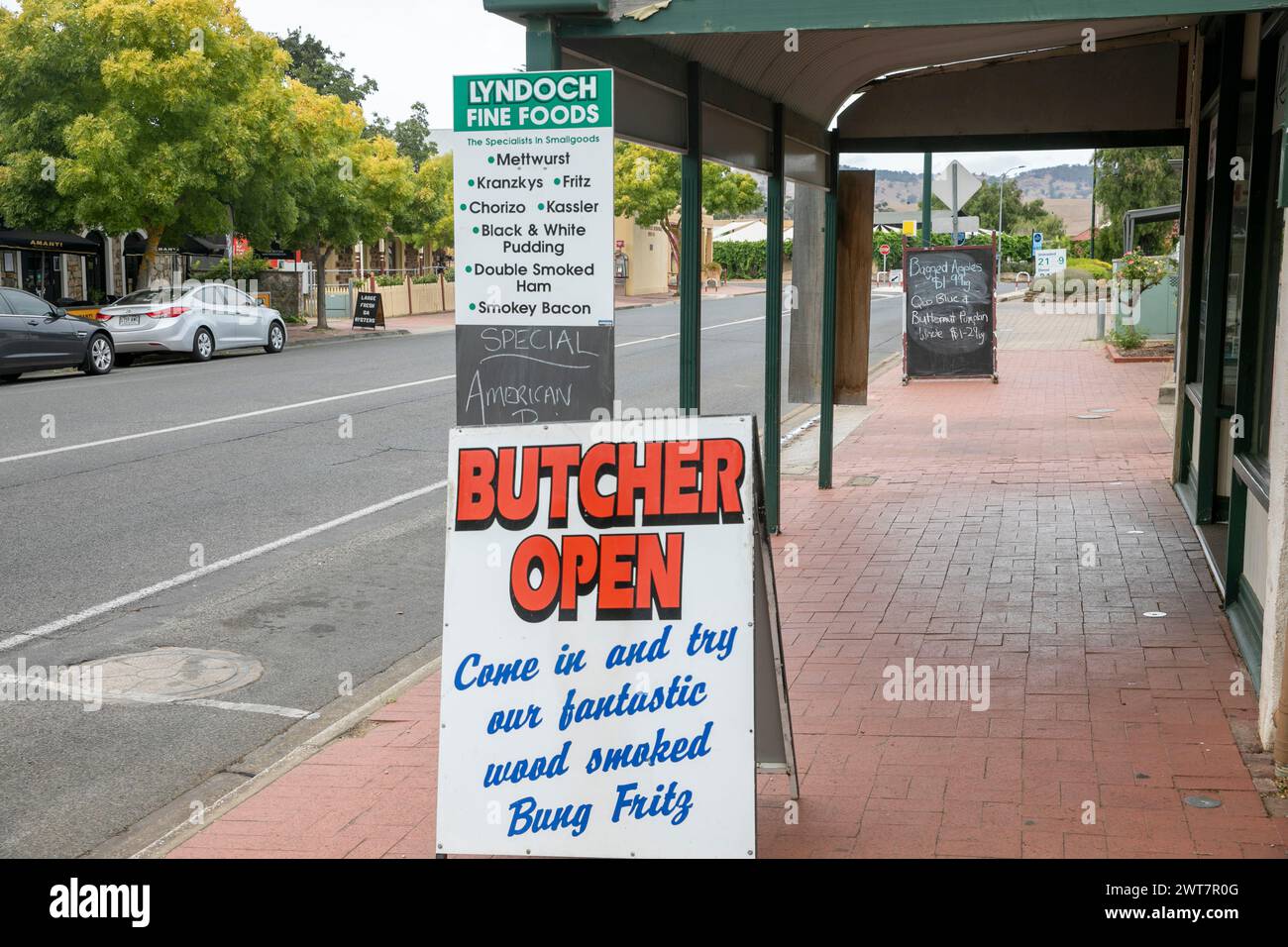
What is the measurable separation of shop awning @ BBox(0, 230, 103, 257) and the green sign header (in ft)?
88.8

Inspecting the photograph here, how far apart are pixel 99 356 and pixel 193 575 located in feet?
46.8

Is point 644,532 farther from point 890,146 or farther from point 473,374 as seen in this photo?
point 890,146

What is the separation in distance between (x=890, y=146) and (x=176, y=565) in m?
6.11

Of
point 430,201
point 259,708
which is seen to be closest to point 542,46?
point 259,708

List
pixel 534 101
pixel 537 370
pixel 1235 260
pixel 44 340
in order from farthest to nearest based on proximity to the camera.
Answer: pixel 44 340, pixel 1235 260, pixel 537 370, pixel 534 101

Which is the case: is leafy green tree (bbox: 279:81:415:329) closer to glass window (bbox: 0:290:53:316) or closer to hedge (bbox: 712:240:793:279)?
glass window (bbox: 0:290:53:316)

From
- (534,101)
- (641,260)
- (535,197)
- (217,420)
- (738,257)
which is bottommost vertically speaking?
(217,420)

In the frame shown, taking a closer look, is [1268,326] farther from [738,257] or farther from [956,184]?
[738,257]

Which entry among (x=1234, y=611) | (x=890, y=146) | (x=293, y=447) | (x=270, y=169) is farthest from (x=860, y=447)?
(x=270, y=169)

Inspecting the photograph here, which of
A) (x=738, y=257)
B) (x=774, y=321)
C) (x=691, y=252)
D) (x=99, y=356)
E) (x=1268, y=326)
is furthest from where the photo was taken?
(x=738, y=257)

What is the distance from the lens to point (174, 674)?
21.0 ft

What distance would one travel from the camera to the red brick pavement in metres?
4.44
